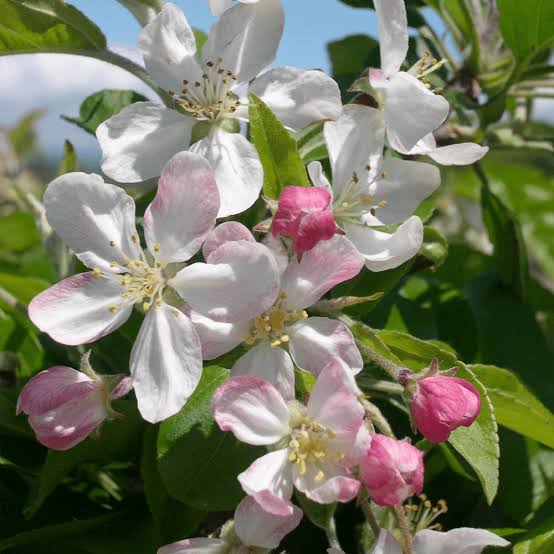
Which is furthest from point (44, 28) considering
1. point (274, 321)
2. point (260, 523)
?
point (260, 523)

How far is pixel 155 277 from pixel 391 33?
0.52 metres

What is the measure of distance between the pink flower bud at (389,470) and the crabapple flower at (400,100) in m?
0.45

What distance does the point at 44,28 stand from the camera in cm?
132

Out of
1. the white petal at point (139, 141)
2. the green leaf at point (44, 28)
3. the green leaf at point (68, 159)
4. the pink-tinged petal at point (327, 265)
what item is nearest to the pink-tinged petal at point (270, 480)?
the pink-tinged petal at point (327, 265)

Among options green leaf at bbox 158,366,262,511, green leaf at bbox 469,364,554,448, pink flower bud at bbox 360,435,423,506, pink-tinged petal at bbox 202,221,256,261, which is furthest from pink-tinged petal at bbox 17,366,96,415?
green leaf at bbox 469,364,554,448

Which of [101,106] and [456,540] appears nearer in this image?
[456,540]

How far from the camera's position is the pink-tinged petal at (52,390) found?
97 cm

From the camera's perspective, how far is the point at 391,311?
1519 mm

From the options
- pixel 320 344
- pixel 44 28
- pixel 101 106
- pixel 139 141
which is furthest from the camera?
pixel 101 106

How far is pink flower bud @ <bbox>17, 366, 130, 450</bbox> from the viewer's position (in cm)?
97

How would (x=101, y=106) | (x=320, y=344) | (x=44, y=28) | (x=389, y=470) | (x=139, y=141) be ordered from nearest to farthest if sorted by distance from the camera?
(x=389, y=470)
(x=320, y=344)
(x=139, y=141)
(x=44, y=28)
(x=101, y=106)

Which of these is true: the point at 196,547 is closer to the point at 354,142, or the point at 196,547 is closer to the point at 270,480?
the point at 270,480

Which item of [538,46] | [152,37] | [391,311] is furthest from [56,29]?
[538,46]

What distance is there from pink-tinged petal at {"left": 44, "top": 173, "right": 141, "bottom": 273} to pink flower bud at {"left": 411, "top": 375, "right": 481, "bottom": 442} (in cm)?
44
